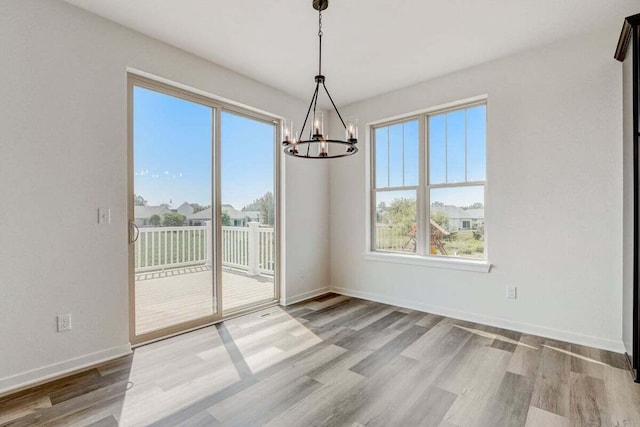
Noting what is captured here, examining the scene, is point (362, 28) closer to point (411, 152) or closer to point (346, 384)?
point (411, 152)

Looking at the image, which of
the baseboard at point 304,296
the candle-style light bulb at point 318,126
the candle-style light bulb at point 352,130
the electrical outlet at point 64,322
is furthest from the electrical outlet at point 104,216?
the baseboard at point 304,296

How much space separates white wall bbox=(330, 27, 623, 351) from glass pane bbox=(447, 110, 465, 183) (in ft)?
0.83

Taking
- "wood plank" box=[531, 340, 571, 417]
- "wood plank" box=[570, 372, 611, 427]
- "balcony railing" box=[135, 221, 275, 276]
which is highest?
"balcony railing" box=[135, 221, 275, 276]

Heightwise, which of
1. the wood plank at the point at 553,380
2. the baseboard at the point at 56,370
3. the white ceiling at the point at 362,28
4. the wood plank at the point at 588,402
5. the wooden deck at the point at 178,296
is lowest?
the wood plank at the point at 553,380

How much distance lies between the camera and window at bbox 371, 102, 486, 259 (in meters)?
3.66

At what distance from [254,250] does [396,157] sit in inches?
90.8

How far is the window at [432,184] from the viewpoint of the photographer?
144 inches

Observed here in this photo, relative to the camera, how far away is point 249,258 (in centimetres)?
401

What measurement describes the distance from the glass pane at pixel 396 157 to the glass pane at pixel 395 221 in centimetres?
18

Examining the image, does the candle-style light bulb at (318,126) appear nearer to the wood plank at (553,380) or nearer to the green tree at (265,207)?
the green tree at (265,207)

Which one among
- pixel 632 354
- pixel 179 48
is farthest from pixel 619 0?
pixel 179 48

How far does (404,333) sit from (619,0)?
3.32m

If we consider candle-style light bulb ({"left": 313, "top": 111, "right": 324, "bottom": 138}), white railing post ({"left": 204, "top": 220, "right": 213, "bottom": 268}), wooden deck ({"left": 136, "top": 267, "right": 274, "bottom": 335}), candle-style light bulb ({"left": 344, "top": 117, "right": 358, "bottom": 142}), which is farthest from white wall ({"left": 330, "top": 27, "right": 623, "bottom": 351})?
white railing post ({"left": 204, "top": 220, "right": 213, "bottom": 268})

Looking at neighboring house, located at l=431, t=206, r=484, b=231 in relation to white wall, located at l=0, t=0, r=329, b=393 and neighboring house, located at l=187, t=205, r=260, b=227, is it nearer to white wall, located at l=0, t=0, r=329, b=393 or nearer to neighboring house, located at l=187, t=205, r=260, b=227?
neighboring house, located at l=187, t=205, r=260, b=227
